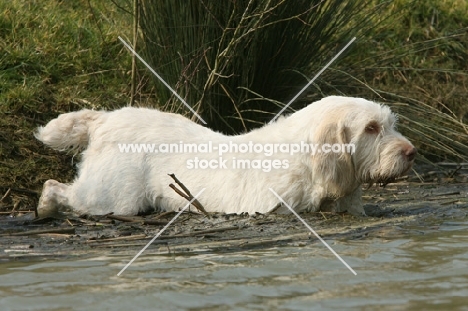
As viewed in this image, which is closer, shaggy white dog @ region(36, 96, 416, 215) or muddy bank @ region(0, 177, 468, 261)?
muddy bank @ region(0, 177, 468, 261)

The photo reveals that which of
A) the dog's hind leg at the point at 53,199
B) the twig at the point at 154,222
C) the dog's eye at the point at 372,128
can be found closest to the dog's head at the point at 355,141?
the dog's eye at the point at 372,128

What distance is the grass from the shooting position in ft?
27.8

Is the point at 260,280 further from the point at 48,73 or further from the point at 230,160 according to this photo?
the point at 48,73

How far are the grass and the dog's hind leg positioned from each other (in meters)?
0.32

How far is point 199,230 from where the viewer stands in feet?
21.5

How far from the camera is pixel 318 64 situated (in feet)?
29.9

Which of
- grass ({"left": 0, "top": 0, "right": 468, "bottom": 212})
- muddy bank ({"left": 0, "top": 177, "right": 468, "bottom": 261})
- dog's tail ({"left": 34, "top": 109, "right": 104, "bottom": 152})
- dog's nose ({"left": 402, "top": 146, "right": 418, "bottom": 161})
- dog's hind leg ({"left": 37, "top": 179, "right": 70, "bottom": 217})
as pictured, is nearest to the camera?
muddy bank ({"left": 0, "top": 177, "right": 468, "bottom": 261})

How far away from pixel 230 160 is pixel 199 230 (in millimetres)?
902

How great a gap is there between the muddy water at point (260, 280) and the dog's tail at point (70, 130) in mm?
2154

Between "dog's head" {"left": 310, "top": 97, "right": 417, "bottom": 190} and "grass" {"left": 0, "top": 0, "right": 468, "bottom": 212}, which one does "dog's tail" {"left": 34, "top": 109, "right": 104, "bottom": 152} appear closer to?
"grass" {"left": 0, "top": 0, "right": 468, "bottom": 212}

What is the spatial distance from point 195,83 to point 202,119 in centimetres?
35

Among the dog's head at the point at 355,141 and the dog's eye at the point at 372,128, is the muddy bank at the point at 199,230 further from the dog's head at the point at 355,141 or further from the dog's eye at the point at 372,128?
the dog's eye at the point at 372,128

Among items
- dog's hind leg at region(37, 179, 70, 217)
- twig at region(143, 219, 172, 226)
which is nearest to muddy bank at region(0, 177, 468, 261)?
twig at region(143, 219, 172, 226)

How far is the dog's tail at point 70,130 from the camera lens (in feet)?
25.4
